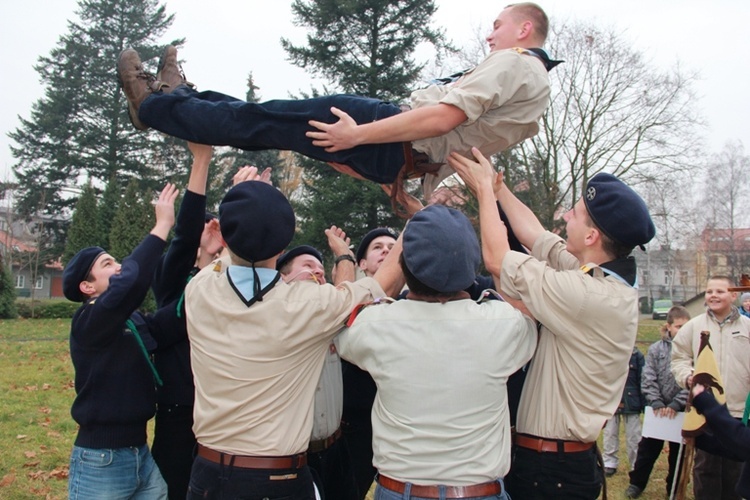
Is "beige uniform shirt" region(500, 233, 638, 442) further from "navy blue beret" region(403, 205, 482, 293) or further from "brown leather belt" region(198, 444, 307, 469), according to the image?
"brown leather belt" region(198, 444, 307, 469)

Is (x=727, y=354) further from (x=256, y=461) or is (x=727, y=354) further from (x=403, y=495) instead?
(x=256, y=461)

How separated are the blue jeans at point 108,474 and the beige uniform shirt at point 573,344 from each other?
2.13m

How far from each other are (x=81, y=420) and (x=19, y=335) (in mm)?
18721

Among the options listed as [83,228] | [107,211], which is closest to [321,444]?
[83,228]

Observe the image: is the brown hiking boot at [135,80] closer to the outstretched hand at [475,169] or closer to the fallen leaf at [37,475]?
the outstretched hand at [475,169]

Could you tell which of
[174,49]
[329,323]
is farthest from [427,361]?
[174,49]

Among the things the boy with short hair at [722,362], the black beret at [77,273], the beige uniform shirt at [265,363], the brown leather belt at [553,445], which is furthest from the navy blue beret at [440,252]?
the boy with short hair at [722,362]

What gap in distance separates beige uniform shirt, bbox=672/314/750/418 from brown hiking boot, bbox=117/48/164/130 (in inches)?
228

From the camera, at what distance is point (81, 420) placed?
3516 millimetres

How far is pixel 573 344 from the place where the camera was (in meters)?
2.86

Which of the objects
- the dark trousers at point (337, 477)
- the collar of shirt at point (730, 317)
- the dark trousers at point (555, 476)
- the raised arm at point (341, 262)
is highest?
the raised arm at point (341, 262)

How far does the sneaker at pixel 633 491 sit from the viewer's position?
7469 mm

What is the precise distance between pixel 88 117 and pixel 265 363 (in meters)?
40.5

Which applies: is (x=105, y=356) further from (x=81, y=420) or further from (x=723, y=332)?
(x=723, y=332)
